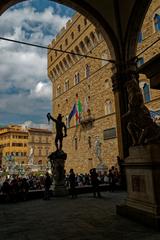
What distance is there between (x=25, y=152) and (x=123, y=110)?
5274cm

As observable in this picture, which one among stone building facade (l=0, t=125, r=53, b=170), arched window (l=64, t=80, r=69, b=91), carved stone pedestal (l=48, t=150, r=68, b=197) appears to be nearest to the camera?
carved stone pedestal (l=48, t=150, r=68, b=197)

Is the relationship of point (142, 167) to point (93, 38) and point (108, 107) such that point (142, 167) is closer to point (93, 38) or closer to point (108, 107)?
point (108, 107)

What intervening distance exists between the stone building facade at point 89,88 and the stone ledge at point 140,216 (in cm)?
1050

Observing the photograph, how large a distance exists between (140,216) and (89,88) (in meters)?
19.7

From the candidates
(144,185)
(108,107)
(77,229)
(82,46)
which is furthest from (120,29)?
(82,46)

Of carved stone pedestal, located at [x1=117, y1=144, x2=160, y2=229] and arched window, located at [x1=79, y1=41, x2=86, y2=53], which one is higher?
arched window, located at [x1=79, y1=41, x2=86, y2=53]

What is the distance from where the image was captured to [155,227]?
2908 millimetres

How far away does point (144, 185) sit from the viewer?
131 inches

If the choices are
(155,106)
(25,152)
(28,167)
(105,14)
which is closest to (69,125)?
(28,167)

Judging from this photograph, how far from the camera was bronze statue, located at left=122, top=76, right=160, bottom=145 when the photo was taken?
3.44 meters

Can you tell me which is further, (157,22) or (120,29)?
(157,22)

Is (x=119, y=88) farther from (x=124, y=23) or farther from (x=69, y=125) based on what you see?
(x=69, y=125)

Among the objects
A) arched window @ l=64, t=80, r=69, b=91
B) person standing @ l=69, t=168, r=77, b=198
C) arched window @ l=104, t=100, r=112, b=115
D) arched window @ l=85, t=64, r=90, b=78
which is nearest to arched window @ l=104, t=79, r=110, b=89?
arched window @ l=104, t=100, r=112, b=115

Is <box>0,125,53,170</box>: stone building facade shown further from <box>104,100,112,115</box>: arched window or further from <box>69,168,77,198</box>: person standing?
<box>69,168,77,198</box>: person standing
